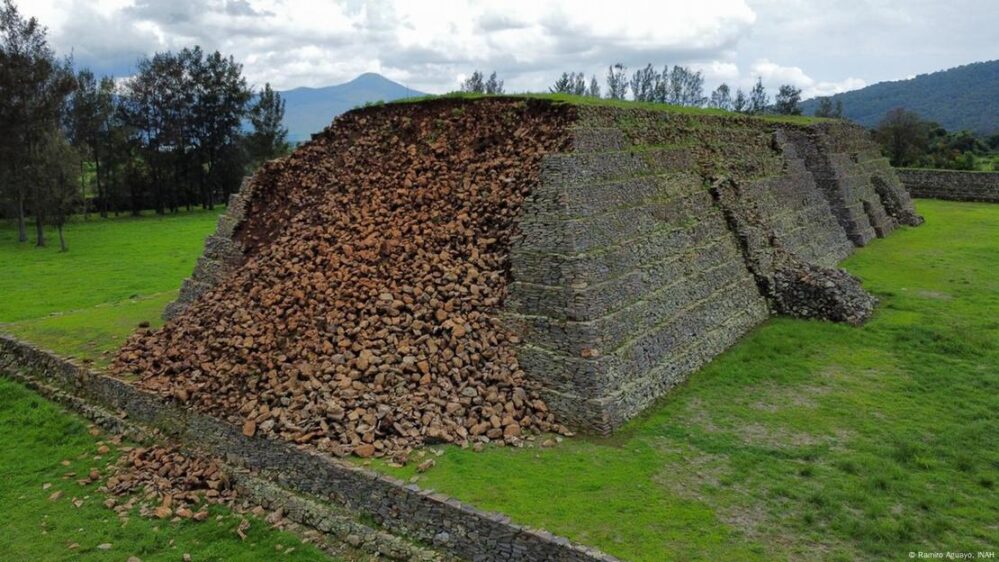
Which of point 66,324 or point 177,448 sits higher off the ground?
point 66,324

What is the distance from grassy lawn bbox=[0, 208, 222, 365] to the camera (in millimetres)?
18891

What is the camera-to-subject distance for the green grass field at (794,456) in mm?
9023

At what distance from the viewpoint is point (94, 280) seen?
94.7 ft

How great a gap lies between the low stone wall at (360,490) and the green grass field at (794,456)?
32cm

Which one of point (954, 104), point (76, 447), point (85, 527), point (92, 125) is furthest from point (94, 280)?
point (954, 104)

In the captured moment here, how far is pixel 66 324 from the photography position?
19.7 metres

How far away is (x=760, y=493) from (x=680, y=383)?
4.27 m

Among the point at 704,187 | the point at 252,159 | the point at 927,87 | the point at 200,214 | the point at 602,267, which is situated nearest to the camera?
the point at 602,267

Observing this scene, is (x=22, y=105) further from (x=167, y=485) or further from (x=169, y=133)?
(x=167, y=485)

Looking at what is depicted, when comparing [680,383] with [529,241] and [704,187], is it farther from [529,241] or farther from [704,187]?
[704,187]

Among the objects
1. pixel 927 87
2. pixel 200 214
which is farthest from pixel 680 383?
pixel 927 87

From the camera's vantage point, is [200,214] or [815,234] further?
[200,214]

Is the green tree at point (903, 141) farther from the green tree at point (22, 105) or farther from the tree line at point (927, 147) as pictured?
the green tree at point (22, 105)

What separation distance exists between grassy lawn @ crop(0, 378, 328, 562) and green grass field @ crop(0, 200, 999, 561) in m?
2.66
